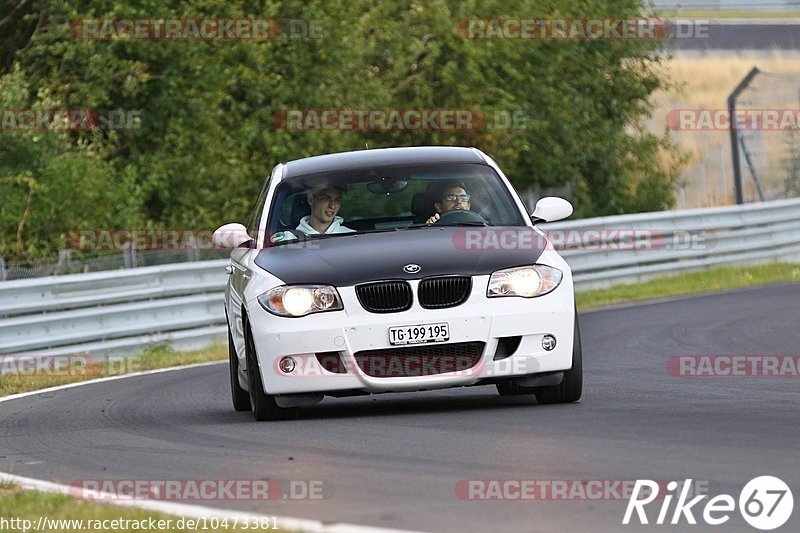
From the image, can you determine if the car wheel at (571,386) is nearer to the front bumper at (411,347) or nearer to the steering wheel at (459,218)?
the front bumper at (411,347)

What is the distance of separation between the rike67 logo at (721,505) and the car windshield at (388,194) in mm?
4331

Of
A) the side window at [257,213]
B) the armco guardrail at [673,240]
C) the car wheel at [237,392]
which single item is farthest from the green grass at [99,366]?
the armco guardrail at [673,240]

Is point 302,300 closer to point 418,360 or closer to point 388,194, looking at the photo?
point 418,360

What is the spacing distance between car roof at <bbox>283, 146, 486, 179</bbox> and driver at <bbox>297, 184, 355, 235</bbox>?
214 millimetres

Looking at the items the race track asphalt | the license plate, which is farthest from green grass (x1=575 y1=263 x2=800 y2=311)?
the license plate

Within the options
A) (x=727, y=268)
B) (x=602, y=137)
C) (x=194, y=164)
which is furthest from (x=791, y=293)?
(x=602, y=137)

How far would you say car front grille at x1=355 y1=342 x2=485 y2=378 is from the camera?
9.84 metres

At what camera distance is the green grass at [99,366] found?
15.5 metres

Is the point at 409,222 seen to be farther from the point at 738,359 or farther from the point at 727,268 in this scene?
the point at 727,268

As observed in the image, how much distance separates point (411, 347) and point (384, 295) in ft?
1.07

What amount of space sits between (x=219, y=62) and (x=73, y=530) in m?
20.5

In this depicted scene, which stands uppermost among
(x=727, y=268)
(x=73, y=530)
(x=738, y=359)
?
(x=73, y=530)

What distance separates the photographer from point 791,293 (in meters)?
21.0

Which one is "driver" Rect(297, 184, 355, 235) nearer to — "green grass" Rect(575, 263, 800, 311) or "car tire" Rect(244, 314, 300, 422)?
"car tire" Rect(244, 314, 300, 422)
